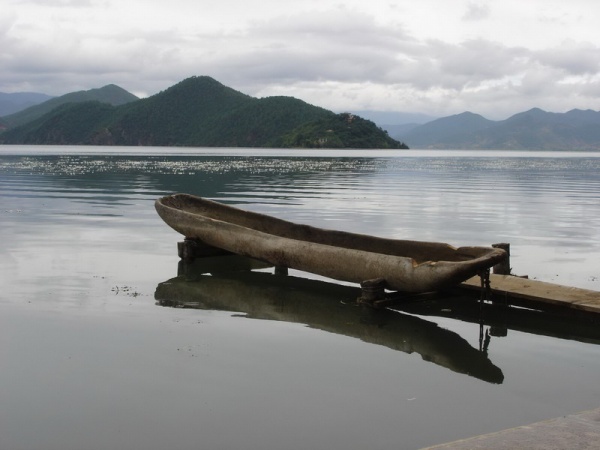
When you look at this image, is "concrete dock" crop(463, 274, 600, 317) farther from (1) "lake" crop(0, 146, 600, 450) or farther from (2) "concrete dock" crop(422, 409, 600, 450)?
(2) "concrete dock" crop(422, 409, 600, 450)

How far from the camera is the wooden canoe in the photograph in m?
10.8

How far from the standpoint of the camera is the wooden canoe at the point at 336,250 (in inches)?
424

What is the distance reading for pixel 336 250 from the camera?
12148 mm

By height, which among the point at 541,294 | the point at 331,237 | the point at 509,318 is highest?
the point at 331,237

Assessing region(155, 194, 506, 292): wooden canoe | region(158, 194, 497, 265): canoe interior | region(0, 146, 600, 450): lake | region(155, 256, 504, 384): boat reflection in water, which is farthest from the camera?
region(158, 194, 497, 265): canoe interior

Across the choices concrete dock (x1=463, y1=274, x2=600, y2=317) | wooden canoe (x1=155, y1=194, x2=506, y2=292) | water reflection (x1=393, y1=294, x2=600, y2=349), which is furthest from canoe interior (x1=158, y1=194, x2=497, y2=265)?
water reflection (x1=393, y1=294, x2=600, y2=349)

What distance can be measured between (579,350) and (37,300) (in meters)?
7.93

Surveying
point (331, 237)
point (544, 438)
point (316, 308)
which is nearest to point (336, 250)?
point (316, 308)

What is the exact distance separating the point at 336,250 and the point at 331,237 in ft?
6.00

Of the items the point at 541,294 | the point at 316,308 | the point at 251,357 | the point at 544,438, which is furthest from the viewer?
the point at 316,308

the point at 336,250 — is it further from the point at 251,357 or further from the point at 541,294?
the point at 251,357

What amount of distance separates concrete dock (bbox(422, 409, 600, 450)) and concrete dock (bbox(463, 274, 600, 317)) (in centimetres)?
462

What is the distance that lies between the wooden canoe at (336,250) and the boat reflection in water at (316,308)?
50 centimetres

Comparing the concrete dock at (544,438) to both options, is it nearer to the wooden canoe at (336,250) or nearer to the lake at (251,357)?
the lake at (251,357)
